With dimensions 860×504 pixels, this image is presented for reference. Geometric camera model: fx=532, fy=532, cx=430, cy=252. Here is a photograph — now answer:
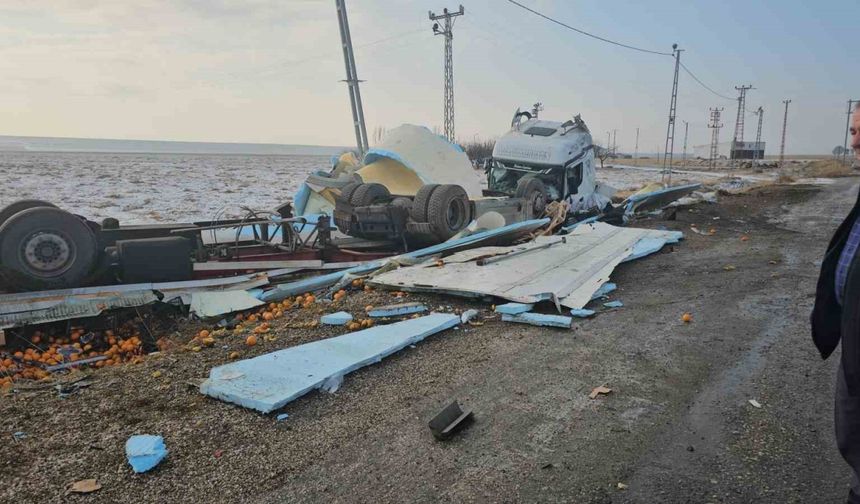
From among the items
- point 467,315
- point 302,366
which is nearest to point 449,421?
point 302,366

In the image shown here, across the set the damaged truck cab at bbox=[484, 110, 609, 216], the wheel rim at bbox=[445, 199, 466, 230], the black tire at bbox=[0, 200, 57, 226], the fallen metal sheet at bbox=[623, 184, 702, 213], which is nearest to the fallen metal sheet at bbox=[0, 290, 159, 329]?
the black tire at bbox=[0, 200, 57, 226]

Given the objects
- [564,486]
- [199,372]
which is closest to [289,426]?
[199,372]

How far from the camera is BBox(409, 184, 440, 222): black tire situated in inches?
319

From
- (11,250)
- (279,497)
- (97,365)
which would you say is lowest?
(97,365)

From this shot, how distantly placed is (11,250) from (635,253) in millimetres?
7607

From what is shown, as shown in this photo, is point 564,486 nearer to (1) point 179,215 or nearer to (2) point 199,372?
(2) point 199,372

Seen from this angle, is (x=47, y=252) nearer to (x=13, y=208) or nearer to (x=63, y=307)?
(x=63, y=307)

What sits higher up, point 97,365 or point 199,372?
point 199,372

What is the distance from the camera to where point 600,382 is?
3.65m

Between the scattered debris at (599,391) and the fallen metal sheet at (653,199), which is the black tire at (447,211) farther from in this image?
the fallen metal sheet at (653,199)

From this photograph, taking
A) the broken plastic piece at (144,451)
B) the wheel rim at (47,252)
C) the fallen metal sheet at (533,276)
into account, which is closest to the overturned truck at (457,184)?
the fallen metal sheet at (533,276)

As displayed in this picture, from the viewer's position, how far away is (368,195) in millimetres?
8336

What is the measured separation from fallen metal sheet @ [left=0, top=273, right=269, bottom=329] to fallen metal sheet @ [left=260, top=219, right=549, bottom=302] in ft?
2.77

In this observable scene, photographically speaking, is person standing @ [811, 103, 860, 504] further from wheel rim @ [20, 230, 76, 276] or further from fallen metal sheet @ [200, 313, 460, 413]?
wheel rim @ [20, 230, 76, 276]
